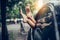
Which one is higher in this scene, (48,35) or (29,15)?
(29,15)

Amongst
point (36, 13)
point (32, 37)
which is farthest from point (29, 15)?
point (32, 37)

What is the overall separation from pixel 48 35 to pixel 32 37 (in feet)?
0.57

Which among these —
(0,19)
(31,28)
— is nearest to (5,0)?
(0,19)

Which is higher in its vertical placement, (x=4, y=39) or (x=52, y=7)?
(x=52, y=7)

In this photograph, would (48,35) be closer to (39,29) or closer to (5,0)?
(39,29)

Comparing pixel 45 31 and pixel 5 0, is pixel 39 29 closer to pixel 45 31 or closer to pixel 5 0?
pixel 45 31

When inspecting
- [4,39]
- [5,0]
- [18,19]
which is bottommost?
[4,39]

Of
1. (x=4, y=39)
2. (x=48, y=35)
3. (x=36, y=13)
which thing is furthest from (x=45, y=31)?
(x=4, y=39)

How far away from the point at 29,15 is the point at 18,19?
0.13 m

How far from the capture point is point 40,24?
2.64 metres

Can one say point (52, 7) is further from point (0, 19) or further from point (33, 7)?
point (0, 19)

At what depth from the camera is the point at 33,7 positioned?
260cm

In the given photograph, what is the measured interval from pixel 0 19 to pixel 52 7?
22.3 inches

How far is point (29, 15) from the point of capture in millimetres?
2625
